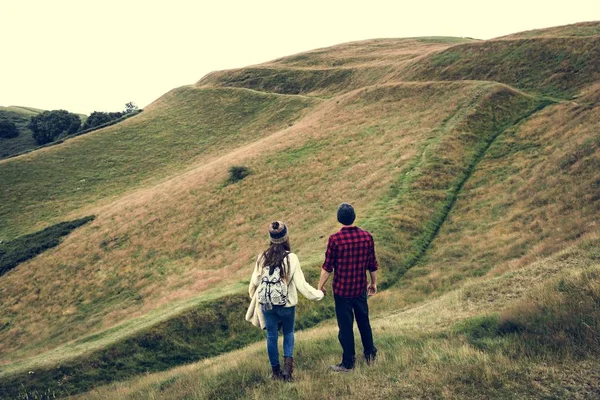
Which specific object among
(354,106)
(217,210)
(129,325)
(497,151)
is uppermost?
(354,106)

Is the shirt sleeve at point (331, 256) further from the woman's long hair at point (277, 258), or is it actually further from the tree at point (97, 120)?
the tree at point (97, 120)

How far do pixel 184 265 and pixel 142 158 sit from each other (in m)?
38.0

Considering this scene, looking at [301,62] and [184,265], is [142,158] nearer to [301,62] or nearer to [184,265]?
[184,265]

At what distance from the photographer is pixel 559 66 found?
37031mm

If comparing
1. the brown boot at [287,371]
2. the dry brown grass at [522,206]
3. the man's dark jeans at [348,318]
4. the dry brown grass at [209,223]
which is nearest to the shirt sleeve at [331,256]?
the man's dark jeans at [348,318]

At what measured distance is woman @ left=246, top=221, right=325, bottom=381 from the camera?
23.7 ft

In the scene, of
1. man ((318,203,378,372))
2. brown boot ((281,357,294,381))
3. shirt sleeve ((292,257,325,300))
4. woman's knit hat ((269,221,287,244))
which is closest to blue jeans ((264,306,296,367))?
brown boot ((281,357,294,381))

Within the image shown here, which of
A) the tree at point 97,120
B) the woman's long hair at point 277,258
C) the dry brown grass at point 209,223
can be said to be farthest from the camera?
the tree at point 97,120

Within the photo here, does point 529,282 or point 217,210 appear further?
point 217,210

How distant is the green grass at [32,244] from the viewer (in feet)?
115

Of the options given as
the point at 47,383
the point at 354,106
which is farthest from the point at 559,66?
the point at 47,383

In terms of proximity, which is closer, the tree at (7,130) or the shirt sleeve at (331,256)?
the shirt sleeve at (331,256)

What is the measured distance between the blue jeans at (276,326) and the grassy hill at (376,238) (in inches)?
26.0

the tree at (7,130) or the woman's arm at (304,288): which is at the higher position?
the tree at (7,130)
